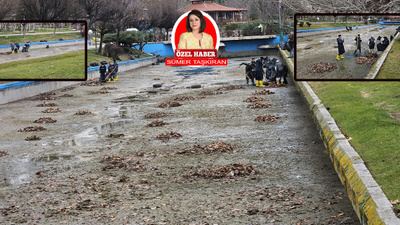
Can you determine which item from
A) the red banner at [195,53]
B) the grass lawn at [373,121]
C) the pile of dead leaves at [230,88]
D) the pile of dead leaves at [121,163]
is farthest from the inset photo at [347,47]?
the pile of dead leaves at [230,88]

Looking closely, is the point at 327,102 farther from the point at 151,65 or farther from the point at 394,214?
the point at 151,65

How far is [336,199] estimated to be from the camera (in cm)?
1257

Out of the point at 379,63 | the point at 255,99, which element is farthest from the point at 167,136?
the point at 379,63

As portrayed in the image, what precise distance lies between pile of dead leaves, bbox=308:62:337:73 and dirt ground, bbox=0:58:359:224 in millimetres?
3545

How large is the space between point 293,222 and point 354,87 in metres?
15.1

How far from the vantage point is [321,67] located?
29.4 feet

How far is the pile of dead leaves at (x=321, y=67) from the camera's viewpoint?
28.8 feet

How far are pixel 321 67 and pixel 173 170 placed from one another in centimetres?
838

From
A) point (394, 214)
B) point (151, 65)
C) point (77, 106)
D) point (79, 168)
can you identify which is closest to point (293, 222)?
point (394, 214)

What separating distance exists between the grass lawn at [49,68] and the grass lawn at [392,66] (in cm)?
495

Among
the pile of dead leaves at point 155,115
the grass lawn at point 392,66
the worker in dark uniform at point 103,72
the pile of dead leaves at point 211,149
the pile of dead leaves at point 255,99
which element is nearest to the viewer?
the grass lawn at point 392,66

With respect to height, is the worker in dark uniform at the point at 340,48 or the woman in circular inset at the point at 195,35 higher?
the woman in circular inset at the point at 195,35

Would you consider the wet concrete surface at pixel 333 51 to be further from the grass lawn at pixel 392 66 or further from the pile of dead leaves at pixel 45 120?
the pile of dead leaves at pixel 45 120

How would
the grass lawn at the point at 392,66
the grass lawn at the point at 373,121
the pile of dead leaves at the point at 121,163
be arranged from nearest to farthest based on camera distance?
1. the grass lawn at the point at 392,66
2. the grass lawn at the point at 373,121
3. the pile of dead leaves at the point at 121,163
